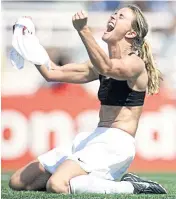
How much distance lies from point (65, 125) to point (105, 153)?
3990 millimetres

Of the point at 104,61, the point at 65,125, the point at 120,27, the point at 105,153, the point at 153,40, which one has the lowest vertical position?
the point at 65,125

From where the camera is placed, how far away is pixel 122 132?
5996 mm

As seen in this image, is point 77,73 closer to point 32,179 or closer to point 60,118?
point 32,179

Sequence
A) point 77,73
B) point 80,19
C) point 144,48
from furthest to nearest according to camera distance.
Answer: point 77,73, point 144,48, point 80,19

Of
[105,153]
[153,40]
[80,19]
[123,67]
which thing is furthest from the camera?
[153,40]

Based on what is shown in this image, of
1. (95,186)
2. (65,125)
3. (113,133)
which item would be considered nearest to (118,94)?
(113,133)

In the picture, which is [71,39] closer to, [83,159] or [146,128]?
[146,128]

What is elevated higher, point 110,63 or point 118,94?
point 110,63

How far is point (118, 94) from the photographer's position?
6027 millimetres

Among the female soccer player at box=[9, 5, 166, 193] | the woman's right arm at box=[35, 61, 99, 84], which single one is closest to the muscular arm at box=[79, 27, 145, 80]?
the female soccer player at box=[9, 5, 166, 193]

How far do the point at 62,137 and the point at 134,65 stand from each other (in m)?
4.06

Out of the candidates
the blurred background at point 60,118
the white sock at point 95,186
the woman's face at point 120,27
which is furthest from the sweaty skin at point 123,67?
the blurred background at point 60,118

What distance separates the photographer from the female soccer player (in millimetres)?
5789

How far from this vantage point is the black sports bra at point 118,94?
6.03 meters
